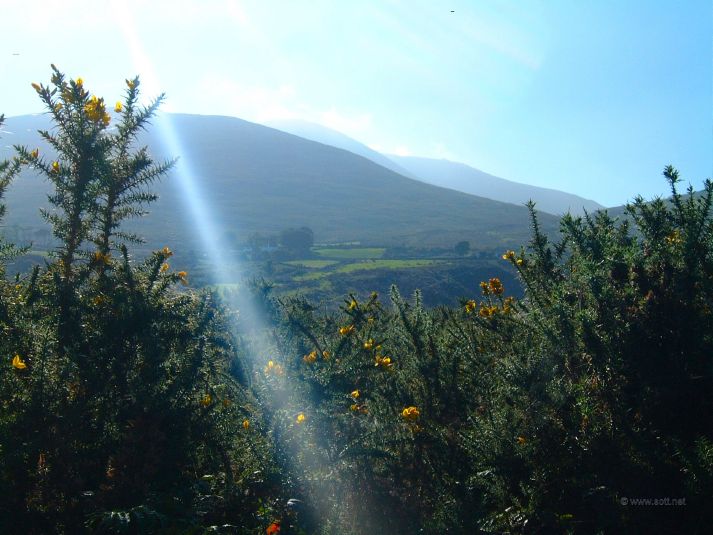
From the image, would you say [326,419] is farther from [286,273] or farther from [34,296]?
[286,273]

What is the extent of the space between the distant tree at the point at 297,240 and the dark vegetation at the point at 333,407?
168 ft

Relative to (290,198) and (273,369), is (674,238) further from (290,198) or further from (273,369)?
(290,198)

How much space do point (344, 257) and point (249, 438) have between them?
4874cm

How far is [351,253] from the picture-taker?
5500cm

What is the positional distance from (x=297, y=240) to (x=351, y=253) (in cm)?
Result: 596

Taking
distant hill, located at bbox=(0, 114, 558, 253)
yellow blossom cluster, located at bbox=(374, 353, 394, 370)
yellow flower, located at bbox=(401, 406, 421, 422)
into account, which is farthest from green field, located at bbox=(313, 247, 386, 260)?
yellow flower, located at bbox=(401, 406, 421, 422)

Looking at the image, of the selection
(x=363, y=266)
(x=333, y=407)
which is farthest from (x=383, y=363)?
(x=363, y=266)

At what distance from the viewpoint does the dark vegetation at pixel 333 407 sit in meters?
2.42

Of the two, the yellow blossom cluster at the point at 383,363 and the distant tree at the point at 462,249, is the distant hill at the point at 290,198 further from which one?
the yellow blossom cluster at the point at 383,363

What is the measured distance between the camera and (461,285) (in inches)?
1523

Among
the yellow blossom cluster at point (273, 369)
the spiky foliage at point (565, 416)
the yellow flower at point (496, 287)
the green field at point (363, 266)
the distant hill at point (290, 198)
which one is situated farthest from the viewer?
the distant hill at point (290, 198)

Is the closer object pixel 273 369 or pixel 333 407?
pixel 333 407

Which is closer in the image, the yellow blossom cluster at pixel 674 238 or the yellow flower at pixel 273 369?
the yellow blossom cluster at pixel 674 238

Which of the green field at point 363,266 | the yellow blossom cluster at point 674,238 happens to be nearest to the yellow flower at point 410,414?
the yellow blossom cluster at point 674,238
